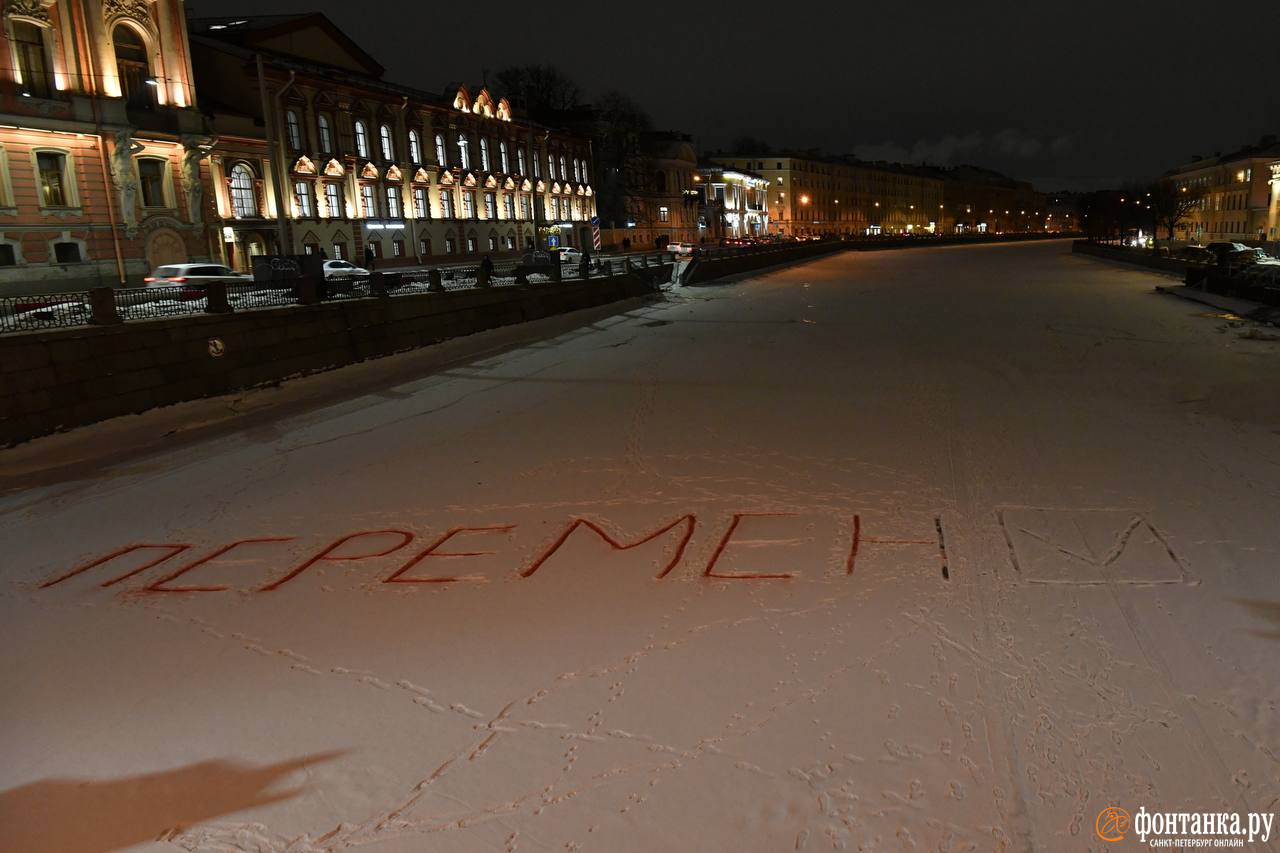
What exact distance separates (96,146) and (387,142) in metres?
21.6

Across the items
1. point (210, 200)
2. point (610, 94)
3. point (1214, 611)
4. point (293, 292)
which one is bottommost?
point (1214, 611)

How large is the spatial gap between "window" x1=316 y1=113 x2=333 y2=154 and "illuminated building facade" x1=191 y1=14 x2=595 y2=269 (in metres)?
0.06

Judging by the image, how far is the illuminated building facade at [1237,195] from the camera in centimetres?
8425

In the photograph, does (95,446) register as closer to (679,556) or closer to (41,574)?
(41,574)

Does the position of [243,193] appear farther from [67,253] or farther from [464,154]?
[464,154]

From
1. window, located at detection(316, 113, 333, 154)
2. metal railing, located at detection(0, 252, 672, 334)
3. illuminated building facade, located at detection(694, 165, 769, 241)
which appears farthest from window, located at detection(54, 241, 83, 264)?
illuminated building facade, located at detection(694, 165, 769, 241)

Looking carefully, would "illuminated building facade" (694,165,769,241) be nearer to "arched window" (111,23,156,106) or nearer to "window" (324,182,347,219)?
"window" (324,182,347,219)

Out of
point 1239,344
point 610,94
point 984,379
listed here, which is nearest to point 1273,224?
point 610,94

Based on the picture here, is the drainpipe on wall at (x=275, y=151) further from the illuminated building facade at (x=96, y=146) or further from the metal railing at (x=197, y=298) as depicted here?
the metal railing at (x=197, y=298)

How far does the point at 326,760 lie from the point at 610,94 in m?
82.8

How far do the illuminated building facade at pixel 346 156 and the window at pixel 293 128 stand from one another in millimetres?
71

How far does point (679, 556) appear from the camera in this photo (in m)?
8.33

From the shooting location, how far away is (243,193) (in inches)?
1601

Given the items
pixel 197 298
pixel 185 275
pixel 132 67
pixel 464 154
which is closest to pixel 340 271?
pixel 185 275
